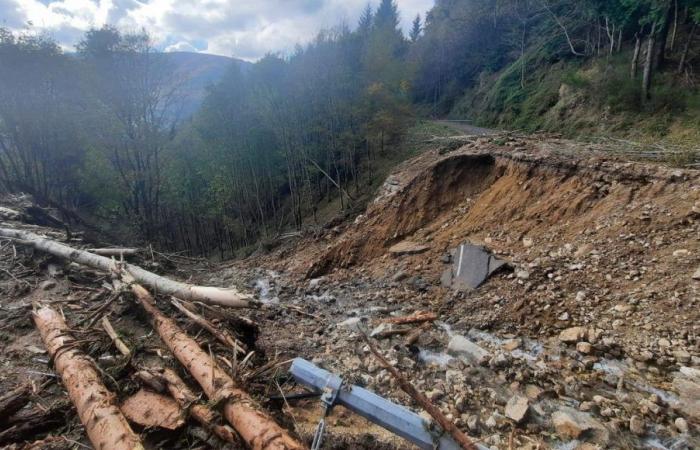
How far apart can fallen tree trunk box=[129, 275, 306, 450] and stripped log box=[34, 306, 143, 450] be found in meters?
0.48

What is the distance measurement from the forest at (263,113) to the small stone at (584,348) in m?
7.09

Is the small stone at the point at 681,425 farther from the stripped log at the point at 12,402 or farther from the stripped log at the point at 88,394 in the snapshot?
the stripped log at the point at 12,402

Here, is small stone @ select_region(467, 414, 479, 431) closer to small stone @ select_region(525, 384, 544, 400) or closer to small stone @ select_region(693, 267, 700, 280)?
small stone @ select_region(525, 384, 544, 400)

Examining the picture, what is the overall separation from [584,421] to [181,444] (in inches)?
111

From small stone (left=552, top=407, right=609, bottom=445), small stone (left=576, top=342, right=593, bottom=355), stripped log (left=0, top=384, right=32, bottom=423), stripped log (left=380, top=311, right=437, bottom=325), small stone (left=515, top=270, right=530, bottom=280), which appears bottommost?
stripped log (left=380, top=311, right=437, bottom=325)

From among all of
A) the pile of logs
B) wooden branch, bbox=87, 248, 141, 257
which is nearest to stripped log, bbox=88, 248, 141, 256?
wooden branch, bbox=87, 248, 141, 257

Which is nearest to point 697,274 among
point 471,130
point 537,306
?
point 537,306

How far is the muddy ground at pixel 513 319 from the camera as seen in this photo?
2.62m

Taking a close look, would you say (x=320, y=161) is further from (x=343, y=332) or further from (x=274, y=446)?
(x=274, y=446)

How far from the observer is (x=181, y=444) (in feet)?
6.97

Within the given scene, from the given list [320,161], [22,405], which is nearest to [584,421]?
[22,405]

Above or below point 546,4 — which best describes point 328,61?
below

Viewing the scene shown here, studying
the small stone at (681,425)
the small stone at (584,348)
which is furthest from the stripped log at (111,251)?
the small stone at (681,425)

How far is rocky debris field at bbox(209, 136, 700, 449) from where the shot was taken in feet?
9.02
